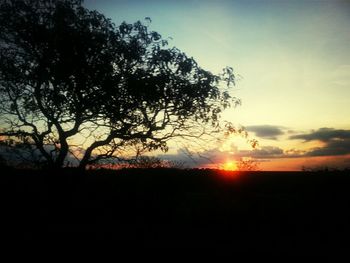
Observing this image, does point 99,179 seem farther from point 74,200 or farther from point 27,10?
point 27,10

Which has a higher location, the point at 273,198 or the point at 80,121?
the point at 80,121

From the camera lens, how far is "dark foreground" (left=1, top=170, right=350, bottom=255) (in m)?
9.28

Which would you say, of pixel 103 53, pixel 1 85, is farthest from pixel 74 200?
pixel 1 85

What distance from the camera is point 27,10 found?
17.3 m

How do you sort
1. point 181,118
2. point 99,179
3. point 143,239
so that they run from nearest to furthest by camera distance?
point 143,239
point 99,179
point 181,118

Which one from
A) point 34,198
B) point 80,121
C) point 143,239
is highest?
point 80,121

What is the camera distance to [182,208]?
39.7 ft

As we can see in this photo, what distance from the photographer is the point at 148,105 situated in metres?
18.5

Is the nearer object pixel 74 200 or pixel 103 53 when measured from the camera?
pixel 74 200

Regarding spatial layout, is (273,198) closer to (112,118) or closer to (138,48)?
(112,118)

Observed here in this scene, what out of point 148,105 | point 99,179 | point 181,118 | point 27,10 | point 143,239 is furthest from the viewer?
point 181,118

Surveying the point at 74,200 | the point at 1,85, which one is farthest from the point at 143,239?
the point at 1,85

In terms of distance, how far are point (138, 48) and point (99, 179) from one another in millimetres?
7872

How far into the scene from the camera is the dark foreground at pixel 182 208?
365 inches
